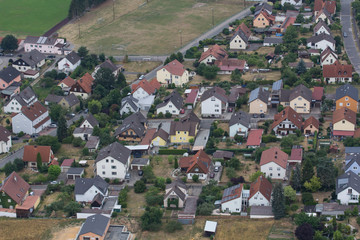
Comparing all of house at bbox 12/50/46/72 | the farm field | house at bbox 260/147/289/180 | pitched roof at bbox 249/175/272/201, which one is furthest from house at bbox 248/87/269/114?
house at bbox 12/50/46/72

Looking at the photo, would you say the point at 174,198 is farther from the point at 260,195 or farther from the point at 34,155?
the point at 34,155

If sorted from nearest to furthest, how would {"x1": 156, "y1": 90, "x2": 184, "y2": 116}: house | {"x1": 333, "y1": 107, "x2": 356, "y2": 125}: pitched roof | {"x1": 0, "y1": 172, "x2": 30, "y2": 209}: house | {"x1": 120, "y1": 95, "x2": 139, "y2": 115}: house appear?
1. {"x1": 0, "y1": 172, "x2": 30, "y2": 209}: house
2. {"x1": 333, "y1": 107, "x2": 356, "y2": 125}: pitched roof
3. {"x1": 156, "y1": 90, "x2": 184, "y2": 116}: house
4. {"x1": 120, "y1": 95, "x2": 139, "y2": 115}: house

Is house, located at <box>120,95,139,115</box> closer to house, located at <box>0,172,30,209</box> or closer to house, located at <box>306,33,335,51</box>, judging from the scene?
house, located at <box>0,172,30,209</box>

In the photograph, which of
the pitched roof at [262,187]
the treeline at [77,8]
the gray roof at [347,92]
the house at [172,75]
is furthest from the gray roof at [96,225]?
the treeline at [77,8]

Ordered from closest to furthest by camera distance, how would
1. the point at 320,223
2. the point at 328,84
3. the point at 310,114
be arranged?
1. the point at 320,223
2. the point at 310,114
3. the point at 328,84

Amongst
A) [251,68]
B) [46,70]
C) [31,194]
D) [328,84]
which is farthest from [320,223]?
[46,70]

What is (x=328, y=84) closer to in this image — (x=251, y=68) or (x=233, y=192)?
(x=251, y=68)
